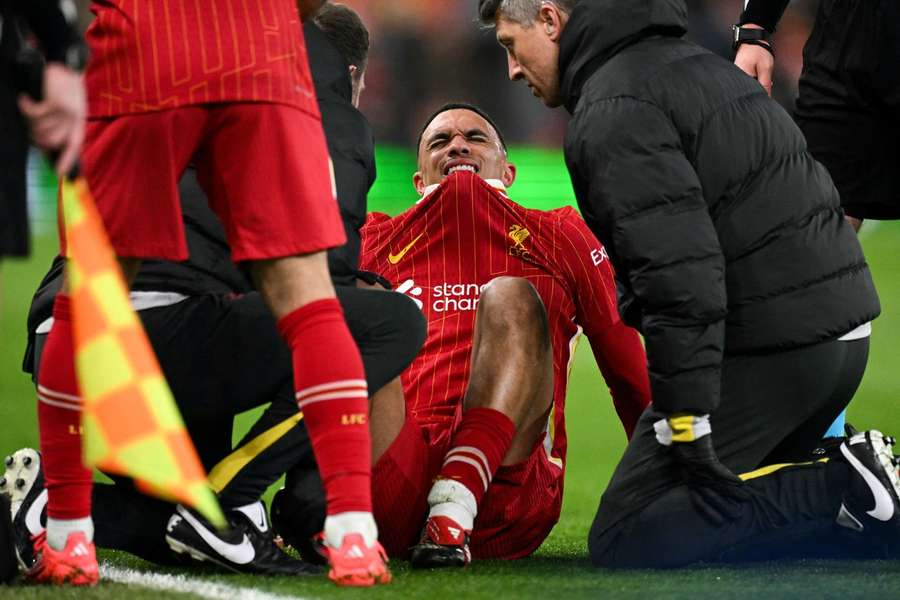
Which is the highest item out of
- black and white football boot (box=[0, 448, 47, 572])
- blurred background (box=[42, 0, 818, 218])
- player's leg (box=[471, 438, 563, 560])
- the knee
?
the knee

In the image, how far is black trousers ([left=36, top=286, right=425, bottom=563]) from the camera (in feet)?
9.37

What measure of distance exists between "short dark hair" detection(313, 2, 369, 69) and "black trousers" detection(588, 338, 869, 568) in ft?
4.33

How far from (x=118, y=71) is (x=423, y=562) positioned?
1.19m

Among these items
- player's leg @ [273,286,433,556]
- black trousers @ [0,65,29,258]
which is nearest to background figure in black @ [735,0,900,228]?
player's leg @ [273,286,433,556]

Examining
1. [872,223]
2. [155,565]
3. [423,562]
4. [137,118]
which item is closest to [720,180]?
[423,562]

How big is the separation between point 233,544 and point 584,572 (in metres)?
0.74

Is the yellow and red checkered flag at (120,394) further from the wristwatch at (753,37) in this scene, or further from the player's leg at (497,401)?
the wristwatch at (753,37)

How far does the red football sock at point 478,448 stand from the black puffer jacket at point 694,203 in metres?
0.39

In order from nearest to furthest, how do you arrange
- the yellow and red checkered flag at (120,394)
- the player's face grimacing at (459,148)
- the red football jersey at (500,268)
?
the yellow and red checkered flag at (120,394)
the red football jersey at (500,268)
the player's face grimacing at (459,148)

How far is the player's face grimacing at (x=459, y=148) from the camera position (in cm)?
437

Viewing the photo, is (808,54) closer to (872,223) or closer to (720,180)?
(720,180)

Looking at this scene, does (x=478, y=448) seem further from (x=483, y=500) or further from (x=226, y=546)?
(x=226, y=546)

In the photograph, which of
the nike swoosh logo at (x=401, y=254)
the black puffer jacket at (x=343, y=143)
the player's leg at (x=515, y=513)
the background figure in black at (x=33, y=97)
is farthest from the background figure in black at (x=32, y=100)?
the nike swoosh logo at (x=401, y=254)

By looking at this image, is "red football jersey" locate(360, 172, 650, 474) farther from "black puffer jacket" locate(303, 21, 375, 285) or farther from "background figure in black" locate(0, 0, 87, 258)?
"background figure in black" locate(0, 0, 87, 258)
